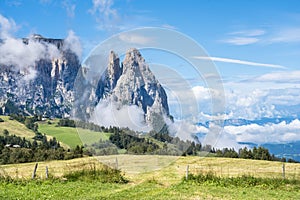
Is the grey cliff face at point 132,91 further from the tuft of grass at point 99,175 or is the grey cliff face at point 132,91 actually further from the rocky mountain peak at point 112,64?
the tuft of grass at point 99,175

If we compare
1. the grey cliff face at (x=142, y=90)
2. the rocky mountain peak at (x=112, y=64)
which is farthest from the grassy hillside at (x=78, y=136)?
the rocky mountain peak at (x=112, y=64)

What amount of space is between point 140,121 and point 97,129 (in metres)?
4.48

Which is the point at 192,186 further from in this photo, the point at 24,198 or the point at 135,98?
the point at 24,198

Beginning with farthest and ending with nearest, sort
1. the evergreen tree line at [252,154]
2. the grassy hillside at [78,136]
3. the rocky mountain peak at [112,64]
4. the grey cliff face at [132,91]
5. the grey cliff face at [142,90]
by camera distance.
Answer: the evergreen tree line at [252,154]
the grassy hillside at [78,136]
the rocky mountain peak at [112,64]
the grey cliff face at [132,91]
the grey cliff face at [142,90]

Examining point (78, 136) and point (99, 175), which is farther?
point (78, 136)

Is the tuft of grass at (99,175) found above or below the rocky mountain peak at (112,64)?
below

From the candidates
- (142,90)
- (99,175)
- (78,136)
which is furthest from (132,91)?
(78,136)

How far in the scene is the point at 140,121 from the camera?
27391 millimetres

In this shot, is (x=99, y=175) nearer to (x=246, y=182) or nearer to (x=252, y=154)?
(x=246, y=182)

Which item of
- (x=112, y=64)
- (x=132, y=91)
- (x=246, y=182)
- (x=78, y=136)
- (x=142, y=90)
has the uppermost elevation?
(x=112, y=64)

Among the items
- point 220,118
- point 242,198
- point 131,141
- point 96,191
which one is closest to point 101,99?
point 131,141

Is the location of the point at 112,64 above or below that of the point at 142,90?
above

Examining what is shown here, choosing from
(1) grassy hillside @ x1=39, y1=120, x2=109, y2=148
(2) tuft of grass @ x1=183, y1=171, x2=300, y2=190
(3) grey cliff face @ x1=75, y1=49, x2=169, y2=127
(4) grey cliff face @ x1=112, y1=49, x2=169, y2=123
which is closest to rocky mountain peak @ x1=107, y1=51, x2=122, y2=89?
(3) grey cliff face @ x1=75, y1=49, x2=169, y2=127

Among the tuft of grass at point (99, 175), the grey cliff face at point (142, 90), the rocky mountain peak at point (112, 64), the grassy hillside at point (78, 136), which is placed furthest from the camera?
the tuft of grass at point (99, 175)
